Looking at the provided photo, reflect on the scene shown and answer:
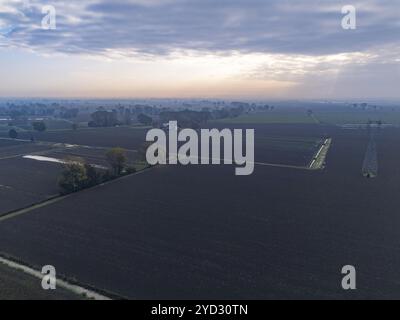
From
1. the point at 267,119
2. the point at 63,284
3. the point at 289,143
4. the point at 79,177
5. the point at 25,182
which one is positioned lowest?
the point at 63,284

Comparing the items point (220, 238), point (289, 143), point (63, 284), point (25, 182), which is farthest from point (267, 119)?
point (63, 284)

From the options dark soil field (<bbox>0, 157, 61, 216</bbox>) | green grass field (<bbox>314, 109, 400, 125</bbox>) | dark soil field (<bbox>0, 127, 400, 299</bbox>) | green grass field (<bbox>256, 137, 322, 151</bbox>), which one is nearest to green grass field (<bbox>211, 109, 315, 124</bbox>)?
green grass field (<bbox>314, 109, 400, 125</bbox>)

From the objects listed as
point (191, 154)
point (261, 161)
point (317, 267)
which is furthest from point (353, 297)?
point (191, 154)

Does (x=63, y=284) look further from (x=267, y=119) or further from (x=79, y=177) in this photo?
(x=267, y=119)

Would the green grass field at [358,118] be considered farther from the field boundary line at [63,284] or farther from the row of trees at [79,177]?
the field boundary line at [63,284]
